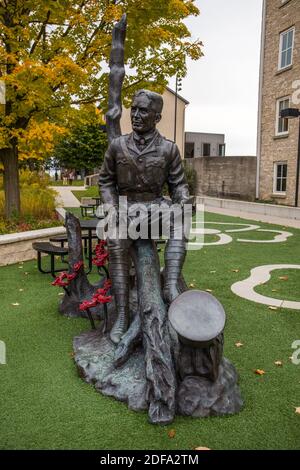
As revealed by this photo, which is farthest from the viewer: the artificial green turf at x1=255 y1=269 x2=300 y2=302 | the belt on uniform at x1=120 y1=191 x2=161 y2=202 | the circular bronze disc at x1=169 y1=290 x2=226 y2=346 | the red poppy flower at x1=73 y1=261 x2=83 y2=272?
the artificial green turf at x1=255 y1=269 x2=300 y2=302

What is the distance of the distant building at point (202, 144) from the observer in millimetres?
45531

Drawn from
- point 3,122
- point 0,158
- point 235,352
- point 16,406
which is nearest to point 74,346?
point 16,406

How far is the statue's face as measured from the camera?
405 cm

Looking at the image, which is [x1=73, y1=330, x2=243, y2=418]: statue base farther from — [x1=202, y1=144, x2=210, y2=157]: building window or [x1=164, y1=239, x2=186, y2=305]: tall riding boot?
[x1=202, y1=144, x2=210, y2=157]: building window

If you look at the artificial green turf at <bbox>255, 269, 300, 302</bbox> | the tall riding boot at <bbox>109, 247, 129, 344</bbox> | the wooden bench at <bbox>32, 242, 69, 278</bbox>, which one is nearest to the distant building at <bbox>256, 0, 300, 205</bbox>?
the artificial green turf at <bbox>255, 269, 300, 302</bbox>

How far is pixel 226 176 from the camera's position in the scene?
985 inches

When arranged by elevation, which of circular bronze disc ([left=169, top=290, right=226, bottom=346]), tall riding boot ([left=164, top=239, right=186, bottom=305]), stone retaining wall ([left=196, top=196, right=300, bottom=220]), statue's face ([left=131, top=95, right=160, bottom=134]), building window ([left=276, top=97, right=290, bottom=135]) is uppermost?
building window ([left=276, top=97, right=290, bottom=135])

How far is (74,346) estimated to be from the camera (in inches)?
168

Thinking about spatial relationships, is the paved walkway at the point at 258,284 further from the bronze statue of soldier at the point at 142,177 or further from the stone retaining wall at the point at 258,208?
the stone retaining wall at the point at 258,208

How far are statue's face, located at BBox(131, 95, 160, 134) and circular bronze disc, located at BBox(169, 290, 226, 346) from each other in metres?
1.74

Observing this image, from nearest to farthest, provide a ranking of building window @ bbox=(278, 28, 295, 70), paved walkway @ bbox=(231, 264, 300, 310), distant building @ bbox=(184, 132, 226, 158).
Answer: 1. paved walkway @ bbox=(231, 264, 300, 310)
2. building window @ bbox=(278, 28, 295, 70)
3. distant building @ bbox=(184, 132, 226, 158)

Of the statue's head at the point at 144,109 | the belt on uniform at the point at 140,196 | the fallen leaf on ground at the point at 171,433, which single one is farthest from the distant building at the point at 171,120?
the fallen leaf on ground at the point at 171,433

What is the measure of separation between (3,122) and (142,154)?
19.6 ft

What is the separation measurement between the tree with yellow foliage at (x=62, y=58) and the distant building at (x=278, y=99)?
29.4 feet
